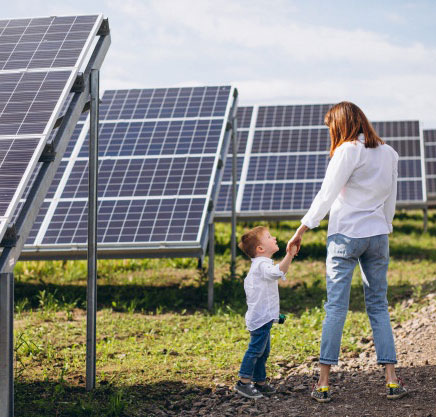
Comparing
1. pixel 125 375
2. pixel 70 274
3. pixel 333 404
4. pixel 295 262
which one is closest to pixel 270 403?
pixel 333 404

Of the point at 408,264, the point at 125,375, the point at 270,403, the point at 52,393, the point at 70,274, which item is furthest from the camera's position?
the point at 408,264

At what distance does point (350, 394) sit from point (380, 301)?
86 centimetres

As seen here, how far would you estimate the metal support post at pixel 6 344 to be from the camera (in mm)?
4918

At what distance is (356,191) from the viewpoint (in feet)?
18.2

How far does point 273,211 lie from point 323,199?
9.64 meters

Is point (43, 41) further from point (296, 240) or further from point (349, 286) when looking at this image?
point (349, 286)

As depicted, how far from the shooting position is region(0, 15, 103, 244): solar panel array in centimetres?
533

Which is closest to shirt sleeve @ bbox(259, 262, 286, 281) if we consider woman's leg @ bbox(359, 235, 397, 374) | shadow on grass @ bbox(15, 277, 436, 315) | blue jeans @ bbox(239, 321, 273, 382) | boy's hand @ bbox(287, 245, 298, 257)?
boy's hand @ bbox(287, 245, 298, 257)

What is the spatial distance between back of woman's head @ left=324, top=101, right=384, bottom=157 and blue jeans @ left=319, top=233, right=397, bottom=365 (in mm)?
720

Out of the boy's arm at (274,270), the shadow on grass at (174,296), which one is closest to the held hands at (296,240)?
the boy's arm at (274,270)

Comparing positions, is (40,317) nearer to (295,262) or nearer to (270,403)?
(270,403)

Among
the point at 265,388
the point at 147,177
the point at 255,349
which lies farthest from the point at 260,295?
the point at 147,177

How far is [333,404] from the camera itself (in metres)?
5.66

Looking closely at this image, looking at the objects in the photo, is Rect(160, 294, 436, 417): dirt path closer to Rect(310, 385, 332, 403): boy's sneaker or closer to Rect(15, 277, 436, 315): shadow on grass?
Rect(310, 385, 332, 403): boy's sneaker
